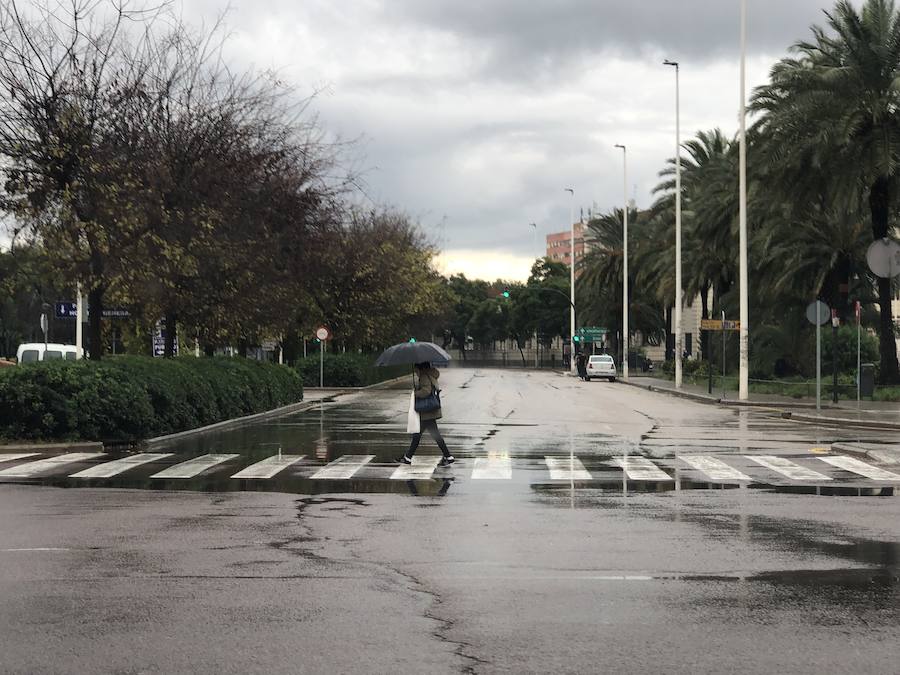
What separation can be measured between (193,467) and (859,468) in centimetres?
977

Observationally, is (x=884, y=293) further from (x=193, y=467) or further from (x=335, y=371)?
(x=193, y=467)

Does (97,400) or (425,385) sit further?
(97,400)

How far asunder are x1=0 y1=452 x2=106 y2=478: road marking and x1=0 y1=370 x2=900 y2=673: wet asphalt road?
51 cm

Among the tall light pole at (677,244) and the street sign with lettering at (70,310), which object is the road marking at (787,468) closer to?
the street sign with lettering at (70,310)

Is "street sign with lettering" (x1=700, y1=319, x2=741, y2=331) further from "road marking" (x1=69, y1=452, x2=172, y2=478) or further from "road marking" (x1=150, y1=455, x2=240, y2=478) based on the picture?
"road marking" (x1=69, y1=452, x2=172, y2=478)

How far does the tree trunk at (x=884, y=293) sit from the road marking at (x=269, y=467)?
2676 centimetres

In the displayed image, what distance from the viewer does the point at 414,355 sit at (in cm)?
1848

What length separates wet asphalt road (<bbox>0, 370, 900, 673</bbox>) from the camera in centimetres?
652

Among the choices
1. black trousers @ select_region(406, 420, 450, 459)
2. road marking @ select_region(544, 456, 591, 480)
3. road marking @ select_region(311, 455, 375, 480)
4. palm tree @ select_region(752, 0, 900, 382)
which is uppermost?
palm tree @ select_region(752, 0, 900, 382)

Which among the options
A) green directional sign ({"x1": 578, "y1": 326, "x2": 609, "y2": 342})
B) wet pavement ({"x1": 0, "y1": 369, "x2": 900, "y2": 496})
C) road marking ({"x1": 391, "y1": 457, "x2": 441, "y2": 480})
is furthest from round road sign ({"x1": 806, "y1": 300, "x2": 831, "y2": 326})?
green directional sign ({"x1": 578, "y1": 326, "x2": 609, "y2": 342})

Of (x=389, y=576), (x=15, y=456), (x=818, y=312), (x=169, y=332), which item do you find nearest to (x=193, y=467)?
(x=15, y=456)

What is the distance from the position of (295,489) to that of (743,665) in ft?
29.6

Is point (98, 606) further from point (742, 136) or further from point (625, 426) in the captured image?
point (742, 136)

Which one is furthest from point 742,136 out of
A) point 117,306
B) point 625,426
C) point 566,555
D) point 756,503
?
point 566,555
